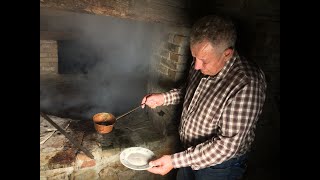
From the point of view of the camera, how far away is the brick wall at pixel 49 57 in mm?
6516

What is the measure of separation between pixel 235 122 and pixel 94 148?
1.91 m

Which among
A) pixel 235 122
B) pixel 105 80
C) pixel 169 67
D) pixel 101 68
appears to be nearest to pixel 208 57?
pixel 235 122

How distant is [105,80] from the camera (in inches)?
259

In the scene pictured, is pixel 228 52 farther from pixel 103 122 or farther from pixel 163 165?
pixel 103 122

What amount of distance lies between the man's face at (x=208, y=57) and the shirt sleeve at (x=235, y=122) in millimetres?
339

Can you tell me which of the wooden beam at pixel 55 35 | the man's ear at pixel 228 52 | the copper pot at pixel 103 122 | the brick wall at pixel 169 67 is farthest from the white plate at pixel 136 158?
the wooden beam at pixel 55 35

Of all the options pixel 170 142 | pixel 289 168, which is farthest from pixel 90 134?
pixel 289 168

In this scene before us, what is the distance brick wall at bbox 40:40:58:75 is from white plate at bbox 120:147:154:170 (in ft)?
16.1

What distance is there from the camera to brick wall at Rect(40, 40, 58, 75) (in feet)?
21.4

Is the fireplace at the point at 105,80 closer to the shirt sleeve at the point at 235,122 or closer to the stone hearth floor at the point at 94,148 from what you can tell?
the stone hearth floor at the point at 94,148

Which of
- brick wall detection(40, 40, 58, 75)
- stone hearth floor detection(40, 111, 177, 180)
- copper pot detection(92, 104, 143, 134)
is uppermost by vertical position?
brick wall detection(40, 40, 58, 75)

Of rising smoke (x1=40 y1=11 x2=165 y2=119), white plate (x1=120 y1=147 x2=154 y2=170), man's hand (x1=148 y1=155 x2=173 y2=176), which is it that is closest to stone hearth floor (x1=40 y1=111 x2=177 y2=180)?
white plate (x1=120 y1=147 x2=154 y2=170)

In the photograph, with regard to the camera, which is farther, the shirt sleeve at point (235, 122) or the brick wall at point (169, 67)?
the brick wall at point (169, 67)

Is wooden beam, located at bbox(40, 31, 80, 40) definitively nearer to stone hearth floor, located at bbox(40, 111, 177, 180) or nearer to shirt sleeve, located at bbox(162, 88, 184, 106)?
stone hearth floor, located at bbox(40, 111, 177, 180)
